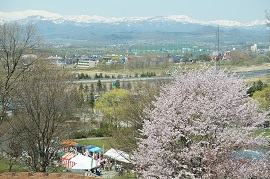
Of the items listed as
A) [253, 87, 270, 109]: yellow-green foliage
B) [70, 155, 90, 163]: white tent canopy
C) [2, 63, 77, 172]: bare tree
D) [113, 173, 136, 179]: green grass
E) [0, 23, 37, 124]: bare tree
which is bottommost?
[113, 173, 136, 179]: green grass

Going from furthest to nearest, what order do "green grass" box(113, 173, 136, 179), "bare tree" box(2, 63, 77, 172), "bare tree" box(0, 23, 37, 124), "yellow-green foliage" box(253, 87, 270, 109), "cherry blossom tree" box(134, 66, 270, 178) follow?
1. "yellow-green foliage" box(253, 87, 270, 109)
2. "green grass" box(113, 173, 136, 179)
3. "bare tree" box(0, 23, 37, 124)
4. "bare tree" box(2, 63, 77, 172)
5. "cherry blossom tree" box(134, 66, 270, 178)

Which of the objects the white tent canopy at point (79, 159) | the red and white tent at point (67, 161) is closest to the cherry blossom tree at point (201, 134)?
the white tent canopy at point (79, 159)

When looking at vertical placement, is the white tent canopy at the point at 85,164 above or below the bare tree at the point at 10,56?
below

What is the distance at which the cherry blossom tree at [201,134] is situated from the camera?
24.7ft

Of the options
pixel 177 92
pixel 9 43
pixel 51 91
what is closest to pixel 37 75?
pixel 9 43

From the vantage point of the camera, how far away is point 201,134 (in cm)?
780

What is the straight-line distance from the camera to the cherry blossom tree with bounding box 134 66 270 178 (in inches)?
296

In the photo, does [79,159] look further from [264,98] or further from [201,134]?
[264,98]

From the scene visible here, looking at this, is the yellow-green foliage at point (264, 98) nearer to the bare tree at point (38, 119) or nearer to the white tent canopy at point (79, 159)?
the white tent canopy at point (79, 159)

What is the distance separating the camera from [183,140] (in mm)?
8188

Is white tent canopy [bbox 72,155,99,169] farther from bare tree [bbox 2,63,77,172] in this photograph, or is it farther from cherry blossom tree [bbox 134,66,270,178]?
cherry blossom tree [bbox 134,66,270,178]

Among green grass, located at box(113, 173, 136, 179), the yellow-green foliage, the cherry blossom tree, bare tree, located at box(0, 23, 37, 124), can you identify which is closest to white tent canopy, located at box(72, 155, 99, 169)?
green grass, located at box(113, 173, 136, 179)

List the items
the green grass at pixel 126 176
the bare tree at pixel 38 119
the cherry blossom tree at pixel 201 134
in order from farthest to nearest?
the green grass at pixel 126 176, the bare tree at pixel 38 119, the cherry blossom tree at pixel 201 134

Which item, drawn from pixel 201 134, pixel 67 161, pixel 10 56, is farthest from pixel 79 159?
pixel 201 134
